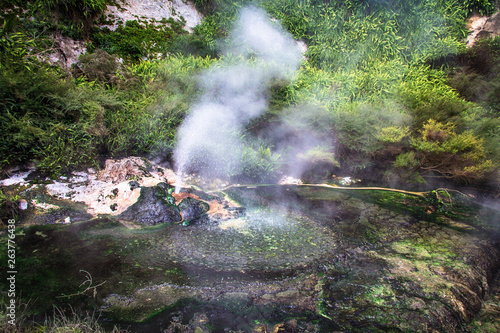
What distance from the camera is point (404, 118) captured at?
21.0ft

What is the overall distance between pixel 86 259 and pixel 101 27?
720 cm

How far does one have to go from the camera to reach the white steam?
19.8ft

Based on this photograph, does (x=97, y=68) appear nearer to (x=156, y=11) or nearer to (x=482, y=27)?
(x=156, y=11)

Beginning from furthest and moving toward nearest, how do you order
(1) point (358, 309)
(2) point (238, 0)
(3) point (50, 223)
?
1. (2) point (238, 0)
2. (3) point (50, 223)
3. (1) point (358, 309)

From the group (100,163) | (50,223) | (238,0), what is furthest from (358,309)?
(238,0)

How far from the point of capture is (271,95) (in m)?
7.32

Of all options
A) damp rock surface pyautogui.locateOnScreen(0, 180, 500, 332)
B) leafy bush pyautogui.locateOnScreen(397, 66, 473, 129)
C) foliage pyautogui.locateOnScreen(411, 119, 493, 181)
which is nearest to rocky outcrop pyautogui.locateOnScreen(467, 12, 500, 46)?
leafy bush pyautogui.locateOnScreen(397, 66, 473, 129)

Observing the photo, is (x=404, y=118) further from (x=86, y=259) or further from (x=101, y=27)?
(x=101, y=27)

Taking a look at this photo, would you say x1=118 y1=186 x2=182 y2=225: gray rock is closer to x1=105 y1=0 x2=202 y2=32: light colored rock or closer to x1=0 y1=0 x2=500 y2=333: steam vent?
x1=0 y1=0 x2=500 y2=333: steam vent

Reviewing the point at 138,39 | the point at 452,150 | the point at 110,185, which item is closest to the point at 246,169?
the point at 110,185

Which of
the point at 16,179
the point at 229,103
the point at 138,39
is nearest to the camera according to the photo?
the point at 16,179

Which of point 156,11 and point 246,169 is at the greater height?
point 156,11

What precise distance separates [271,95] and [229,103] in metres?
1.23

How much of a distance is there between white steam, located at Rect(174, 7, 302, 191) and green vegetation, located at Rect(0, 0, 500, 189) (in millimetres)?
297
